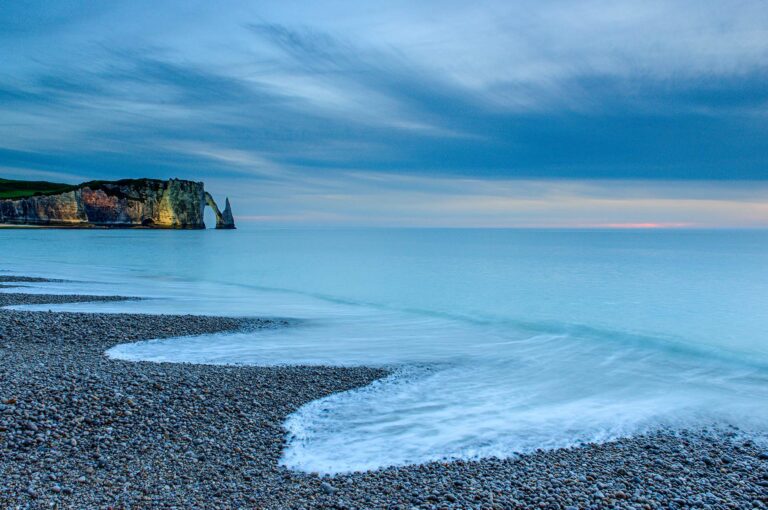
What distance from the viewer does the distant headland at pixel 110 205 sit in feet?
353

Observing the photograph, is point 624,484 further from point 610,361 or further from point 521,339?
point 521,339

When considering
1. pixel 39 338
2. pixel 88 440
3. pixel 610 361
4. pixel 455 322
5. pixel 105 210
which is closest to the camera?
pixel 88 440

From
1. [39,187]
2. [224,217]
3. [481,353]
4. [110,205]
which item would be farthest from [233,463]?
[39,187]

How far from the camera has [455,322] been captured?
17.0 meters

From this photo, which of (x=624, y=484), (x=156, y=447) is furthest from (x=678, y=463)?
(x=156, y=447)

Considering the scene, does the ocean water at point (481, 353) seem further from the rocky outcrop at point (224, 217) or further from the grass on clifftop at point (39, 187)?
the rocky outcrop at point (224, 217)

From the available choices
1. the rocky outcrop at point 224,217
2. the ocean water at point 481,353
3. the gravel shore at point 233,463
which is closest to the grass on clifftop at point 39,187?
the rocky outcrop at point 224,217

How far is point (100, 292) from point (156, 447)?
57.4 feet

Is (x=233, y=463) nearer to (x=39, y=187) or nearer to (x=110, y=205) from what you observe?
(x=110, y=205)

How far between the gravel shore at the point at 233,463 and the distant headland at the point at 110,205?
11126cm

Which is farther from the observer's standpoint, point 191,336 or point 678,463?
point 191,336

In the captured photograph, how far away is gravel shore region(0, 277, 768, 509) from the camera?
15.8 ft

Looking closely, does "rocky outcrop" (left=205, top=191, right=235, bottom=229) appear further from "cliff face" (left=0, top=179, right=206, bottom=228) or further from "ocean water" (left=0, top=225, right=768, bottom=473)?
"ocean water" (left=0, top=225, right=768, bottom=473)

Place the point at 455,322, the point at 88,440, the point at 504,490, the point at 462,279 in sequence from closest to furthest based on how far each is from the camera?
the point at 504,490 → the point at 88,440 → the point at 455,322 → the point at 462,279
